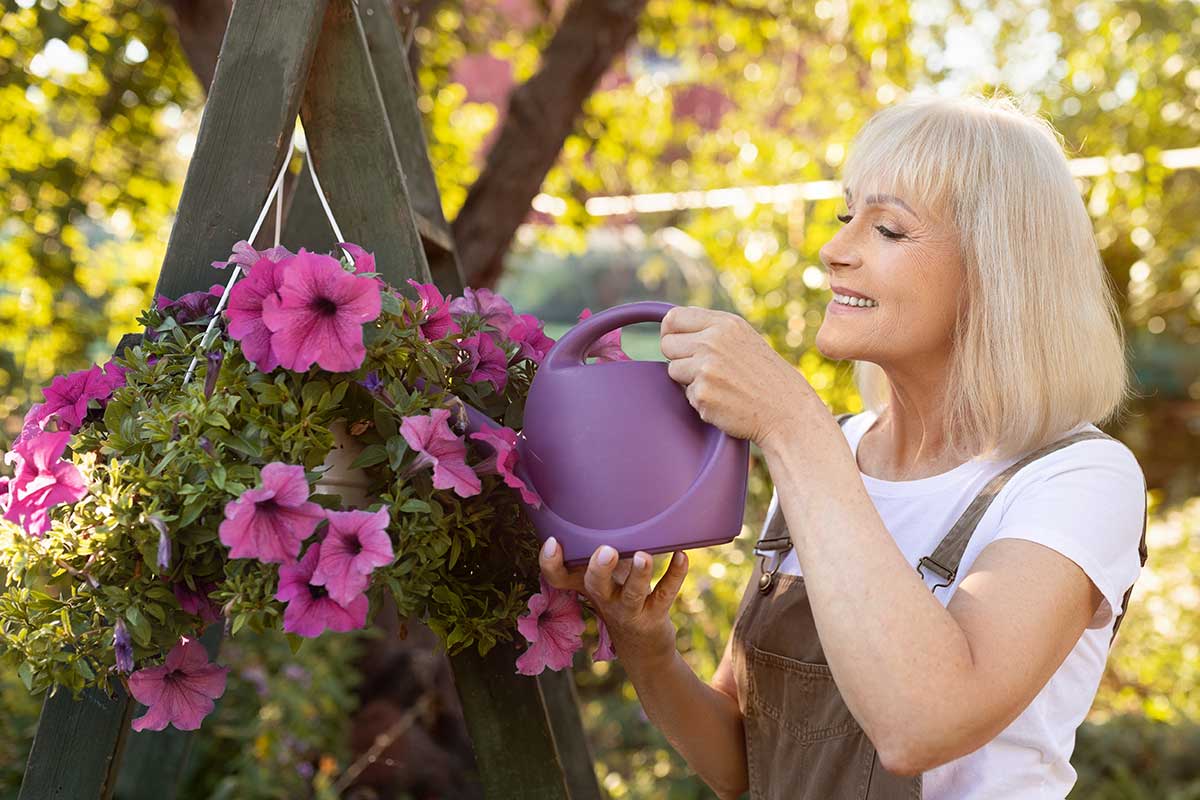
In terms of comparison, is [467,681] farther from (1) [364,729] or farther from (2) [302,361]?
(1) [364,729]

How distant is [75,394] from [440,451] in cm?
36

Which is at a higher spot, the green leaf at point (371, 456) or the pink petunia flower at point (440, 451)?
the pink petunia flower at point (440, 451)

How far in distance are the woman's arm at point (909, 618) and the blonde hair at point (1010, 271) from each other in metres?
0.24

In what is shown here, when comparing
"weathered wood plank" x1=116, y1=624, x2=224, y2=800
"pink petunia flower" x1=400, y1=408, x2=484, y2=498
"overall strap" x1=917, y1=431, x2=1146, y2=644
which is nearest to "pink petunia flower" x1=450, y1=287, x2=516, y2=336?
"pink petunia flower" x1=400, y1=408, x2=484, y2=498

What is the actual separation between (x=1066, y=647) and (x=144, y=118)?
3697 mm

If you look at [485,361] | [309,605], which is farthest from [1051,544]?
[309,605]

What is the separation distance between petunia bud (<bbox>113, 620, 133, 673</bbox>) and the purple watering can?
357mm

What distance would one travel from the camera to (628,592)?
128 cm

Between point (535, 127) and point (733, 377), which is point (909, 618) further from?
point (535, 127)

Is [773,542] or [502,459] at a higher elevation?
[502,459]

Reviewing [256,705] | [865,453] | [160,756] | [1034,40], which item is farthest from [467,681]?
[1034,40]

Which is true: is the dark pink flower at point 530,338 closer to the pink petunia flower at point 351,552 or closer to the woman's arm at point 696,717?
the pink petunia flower at point 351,552

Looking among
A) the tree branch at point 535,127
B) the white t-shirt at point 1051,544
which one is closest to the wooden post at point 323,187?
the white t-shirt at point 1051,544

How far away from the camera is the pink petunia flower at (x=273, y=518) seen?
948mm
